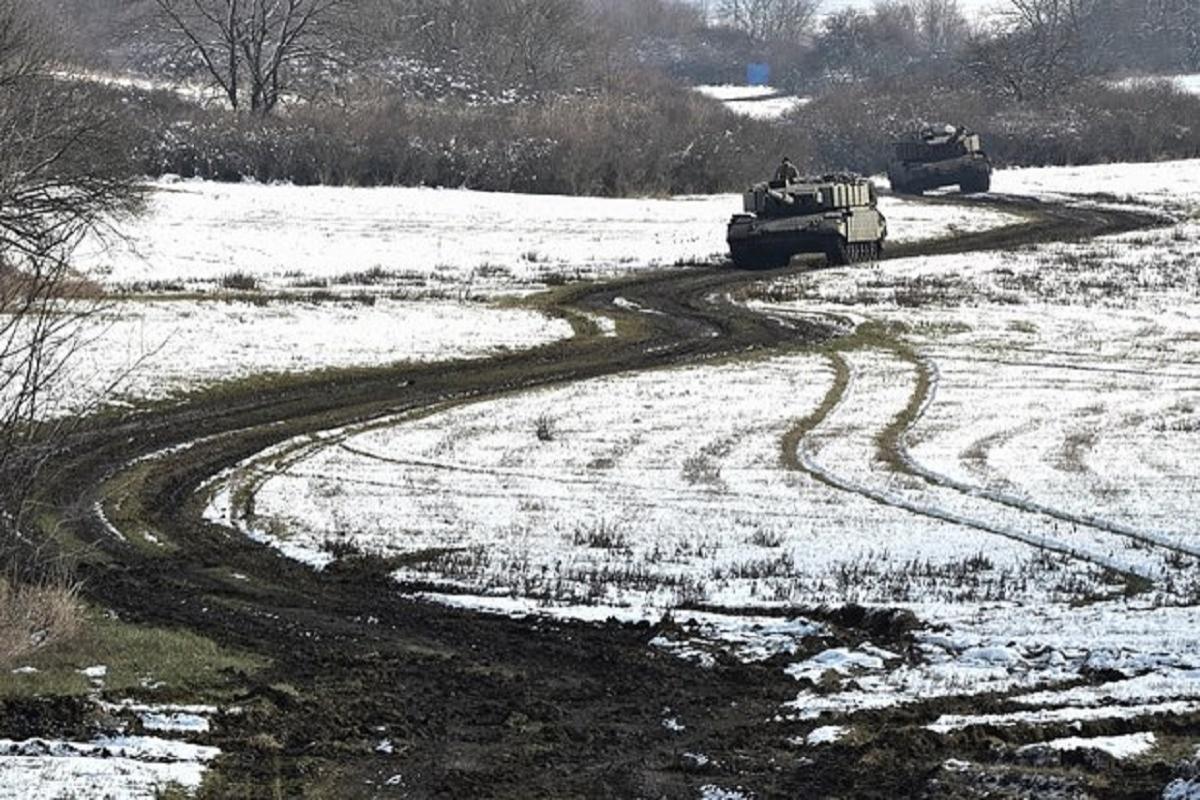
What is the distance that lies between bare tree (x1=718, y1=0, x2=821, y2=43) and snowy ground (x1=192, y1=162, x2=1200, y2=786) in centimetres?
14383

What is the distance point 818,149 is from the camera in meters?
89.0

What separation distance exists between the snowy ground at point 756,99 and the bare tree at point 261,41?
26237 mm

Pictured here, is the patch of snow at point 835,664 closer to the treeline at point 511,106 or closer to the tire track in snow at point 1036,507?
the tire track in snow at point 1036,507

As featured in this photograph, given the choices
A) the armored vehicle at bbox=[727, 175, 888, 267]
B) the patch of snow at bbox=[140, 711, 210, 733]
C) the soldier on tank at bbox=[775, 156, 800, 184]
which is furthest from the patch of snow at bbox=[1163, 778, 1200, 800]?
the soldier on tank at bbox=[775, 156, 800, 184]

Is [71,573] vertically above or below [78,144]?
below

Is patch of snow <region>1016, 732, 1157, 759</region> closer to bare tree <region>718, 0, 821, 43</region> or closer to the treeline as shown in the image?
the treeline

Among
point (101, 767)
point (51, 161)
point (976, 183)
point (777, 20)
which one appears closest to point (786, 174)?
point (51, 161)

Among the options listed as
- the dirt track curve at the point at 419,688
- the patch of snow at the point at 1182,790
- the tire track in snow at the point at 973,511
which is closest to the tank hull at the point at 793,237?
the tire track in snow at the point at 973,511

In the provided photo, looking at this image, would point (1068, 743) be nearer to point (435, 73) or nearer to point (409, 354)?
point (409, 354)

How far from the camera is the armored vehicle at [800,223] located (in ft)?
147

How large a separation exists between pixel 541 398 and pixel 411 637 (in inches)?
539

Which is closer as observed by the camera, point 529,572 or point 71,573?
point 71,573

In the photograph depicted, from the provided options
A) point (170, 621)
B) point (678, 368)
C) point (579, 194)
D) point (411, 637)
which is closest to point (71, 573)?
point (170, 621)

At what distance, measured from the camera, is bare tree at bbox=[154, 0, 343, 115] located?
75688mm
